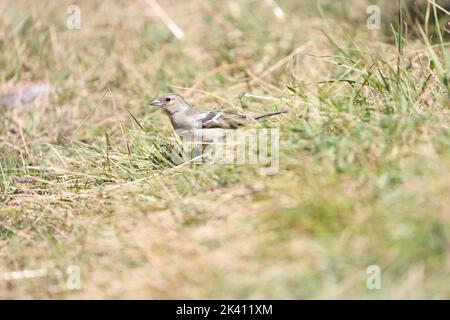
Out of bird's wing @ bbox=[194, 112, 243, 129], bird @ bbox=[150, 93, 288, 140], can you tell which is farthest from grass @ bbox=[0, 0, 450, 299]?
bird's wing @ bbox=[194, 112, 243, 129]

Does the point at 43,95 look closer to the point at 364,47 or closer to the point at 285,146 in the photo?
the point at 364,47

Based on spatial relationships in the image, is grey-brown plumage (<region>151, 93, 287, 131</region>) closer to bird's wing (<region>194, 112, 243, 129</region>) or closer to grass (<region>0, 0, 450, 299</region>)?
bird's wing (<region>194, 112, 243, 129</region>)

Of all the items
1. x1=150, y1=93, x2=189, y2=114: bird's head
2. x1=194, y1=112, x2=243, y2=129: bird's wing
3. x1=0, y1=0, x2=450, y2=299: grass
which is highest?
x1=150, y1=93, x2=189, y2=114: bird's head

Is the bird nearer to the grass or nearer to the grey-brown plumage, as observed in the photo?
the grey-brown plumage

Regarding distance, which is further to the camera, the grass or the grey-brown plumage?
the grey-brown plumage

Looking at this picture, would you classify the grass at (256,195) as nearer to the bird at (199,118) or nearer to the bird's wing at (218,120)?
the bird at (199,118)

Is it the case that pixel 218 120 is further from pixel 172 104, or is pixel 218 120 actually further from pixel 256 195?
pixel 256 195

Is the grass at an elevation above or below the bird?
below

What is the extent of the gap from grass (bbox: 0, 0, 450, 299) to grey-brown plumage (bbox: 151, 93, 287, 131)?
0.60 ft

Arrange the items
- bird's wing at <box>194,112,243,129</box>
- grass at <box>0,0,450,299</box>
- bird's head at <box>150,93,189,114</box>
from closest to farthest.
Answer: grass at <box>0,0,450,299</box>
bird's wing at <box>194,112,243,129</box>
bird's head at <box>150,93,189,114</box>

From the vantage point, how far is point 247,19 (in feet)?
29.1

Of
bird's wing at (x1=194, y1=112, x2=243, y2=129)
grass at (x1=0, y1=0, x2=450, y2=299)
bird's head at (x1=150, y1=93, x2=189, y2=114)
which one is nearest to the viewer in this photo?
grass at (x1=0, y1=0, x2=450, y2=299)

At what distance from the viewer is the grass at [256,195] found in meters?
3.71

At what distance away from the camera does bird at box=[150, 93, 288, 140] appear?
560 cm
